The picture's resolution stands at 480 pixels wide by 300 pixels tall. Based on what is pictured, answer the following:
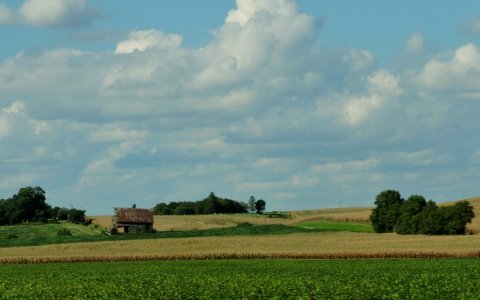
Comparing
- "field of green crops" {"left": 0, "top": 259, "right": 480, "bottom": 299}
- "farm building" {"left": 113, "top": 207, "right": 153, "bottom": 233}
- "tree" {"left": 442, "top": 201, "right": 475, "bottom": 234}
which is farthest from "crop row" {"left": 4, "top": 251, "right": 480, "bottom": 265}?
"farm building" {"left": 113, "top": 207, "right": 153, "bottom": 233}

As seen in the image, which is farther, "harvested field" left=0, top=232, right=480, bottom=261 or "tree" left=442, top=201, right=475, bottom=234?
"tree" left=442, top=201, right=475, bottom=234

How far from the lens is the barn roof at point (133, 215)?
15338 cm

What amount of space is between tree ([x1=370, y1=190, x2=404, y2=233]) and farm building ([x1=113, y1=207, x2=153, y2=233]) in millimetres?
40016

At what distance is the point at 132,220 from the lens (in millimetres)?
154750

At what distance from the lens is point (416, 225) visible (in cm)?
12019

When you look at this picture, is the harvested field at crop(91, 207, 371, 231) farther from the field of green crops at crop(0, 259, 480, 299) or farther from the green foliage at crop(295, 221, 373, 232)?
the field of green crops at crop(0, 259, 480, 299)

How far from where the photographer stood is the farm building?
153375 millimetres

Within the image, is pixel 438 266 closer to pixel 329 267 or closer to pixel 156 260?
pixel 329 267

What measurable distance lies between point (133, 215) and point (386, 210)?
4508 centimetres

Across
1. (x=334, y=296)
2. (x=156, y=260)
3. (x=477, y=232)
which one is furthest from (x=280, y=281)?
(x=477, y=232)

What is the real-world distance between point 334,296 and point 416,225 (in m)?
83.5

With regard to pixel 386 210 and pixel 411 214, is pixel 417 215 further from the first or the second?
pixel 386 210

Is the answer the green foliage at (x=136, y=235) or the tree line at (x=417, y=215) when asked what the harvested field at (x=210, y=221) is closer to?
the tree line at (x=417, y=215)

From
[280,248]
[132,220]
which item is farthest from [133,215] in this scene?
[280,248]
